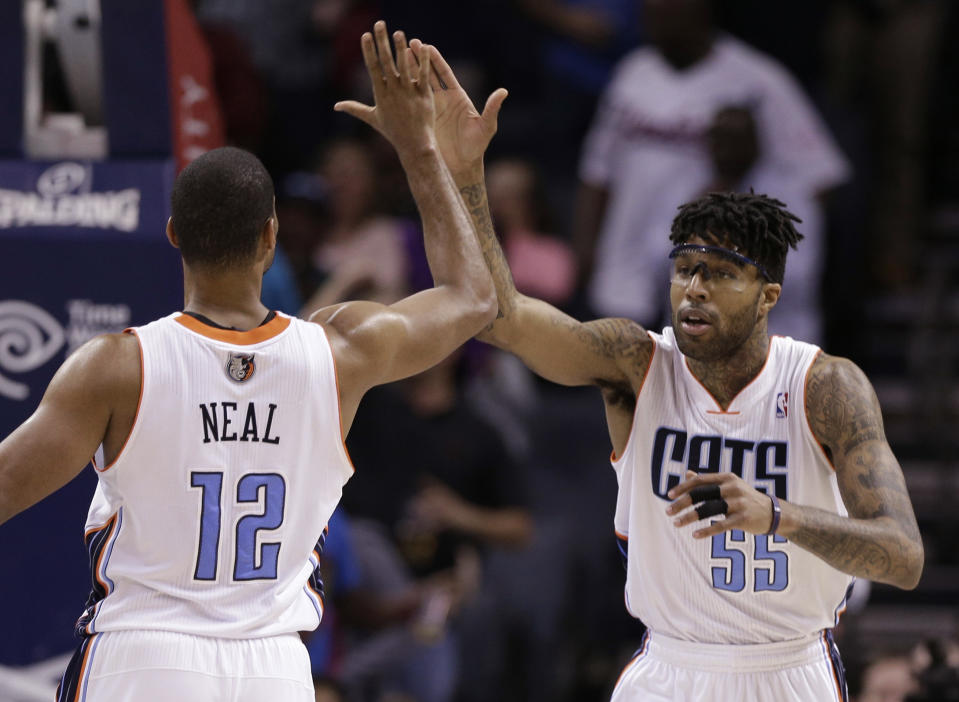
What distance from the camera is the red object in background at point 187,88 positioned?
5031 millimetres

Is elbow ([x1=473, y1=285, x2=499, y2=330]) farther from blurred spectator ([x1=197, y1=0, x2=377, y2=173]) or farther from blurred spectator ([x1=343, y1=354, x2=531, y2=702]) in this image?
blurred spectator ([x1=197, y1=0, x2=377, y2=173])

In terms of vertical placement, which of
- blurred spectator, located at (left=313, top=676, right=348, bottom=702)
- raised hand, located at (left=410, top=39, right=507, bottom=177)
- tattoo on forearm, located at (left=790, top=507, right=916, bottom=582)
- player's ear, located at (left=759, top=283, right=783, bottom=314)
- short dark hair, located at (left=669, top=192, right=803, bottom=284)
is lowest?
blurred spectator, located at (left=313, top=676, right=348, bottom=702)

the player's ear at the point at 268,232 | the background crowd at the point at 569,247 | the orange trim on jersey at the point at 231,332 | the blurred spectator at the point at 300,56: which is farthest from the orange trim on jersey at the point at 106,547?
the blurred spectator at the point at 300,56

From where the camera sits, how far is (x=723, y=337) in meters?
4.35

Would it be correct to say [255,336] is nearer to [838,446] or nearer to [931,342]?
[838,446]

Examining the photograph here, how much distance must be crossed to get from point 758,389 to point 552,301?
455cm

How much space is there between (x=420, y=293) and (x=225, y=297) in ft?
1.98

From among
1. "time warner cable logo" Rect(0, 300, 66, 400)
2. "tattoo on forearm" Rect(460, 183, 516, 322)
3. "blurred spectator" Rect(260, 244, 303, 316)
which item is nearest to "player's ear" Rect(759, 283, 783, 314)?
"tattoo on forearm" Rect(460, 183, 516, 322)

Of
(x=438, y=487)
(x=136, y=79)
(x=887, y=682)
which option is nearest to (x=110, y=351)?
(x=136, y=79)

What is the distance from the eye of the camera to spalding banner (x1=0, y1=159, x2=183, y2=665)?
15.7 ft

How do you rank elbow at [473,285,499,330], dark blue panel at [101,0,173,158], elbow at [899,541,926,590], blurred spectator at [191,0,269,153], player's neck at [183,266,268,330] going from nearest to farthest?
1. player's neck at [183,266,268,330]
2. elbow at [899,541,926,590]
3. elbow at [473,285,499,330]
4. dark blue panel at [101,0,173,158]
5. blurred spectator at [191,0,269,153]

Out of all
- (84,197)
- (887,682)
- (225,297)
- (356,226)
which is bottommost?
(887,682)

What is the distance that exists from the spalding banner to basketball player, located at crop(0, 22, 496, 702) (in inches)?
46.2

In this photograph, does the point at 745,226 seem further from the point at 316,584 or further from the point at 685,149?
the point at 685,149
